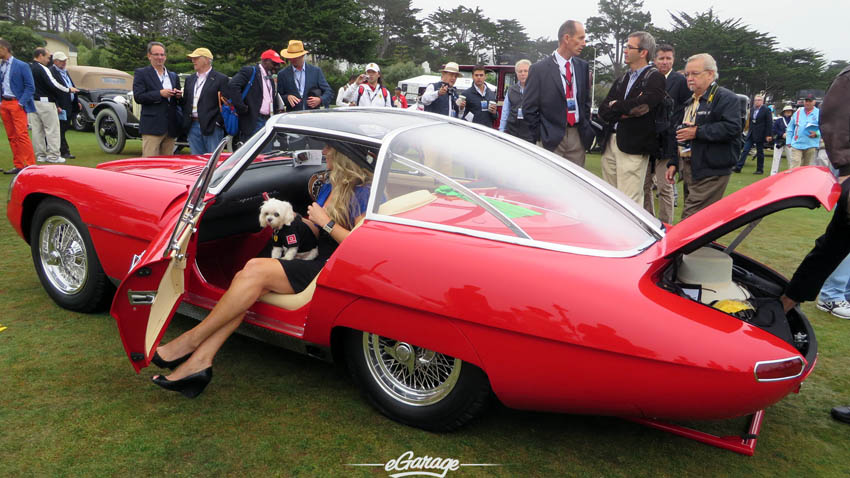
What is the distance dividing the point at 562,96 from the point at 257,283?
3.66 m

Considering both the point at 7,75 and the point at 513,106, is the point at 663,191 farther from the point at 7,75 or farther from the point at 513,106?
the point at 7,75

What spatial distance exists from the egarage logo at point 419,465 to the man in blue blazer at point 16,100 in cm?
853

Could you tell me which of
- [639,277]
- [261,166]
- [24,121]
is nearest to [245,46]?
[24,121]

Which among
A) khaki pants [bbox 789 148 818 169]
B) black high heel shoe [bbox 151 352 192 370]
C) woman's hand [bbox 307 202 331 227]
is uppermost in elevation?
woman's hand [bbox 307 202 331 227]

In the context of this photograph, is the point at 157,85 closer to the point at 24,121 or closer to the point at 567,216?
the point at 24,121

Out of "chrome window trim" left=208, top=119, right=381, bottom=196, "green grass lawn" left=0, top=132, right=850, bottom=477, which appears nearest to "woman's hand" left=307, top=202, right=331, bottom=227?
"chrome window trim" left=208, top=119, right=381, bottom=196

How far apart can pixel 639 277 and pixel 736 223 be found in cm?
37

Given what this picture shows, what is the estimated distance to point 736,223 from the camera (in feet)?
6.52

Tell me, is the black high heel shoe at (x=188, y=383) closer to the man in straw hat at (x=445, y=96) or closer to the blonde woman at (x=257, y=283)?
the blonde woman at (x=257, y=283)

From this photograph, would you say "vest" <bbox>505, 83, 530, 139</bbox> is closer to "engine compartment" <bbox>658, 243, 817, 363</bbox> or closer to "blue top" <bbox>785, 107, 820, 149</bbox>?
"engine compartment" <bbox>658, 243, 817, 363</bbox>

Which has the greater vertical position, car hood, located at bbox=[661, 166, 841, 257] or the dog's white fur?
car hood, located at bbox=[661, 166, 841, 257]

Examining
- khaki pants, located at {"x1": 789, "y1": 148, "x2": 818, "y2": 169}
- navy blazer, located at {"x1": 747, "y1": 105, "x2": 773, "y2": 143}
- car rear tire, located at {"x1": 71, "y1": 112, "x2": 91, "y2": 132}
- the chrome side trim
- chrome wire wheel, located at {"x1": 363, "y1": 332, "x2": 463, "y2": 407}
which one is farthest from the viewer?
car rear tire, located at {"x1": 71, "y1": 112, "x2": 91, "y2": 132}

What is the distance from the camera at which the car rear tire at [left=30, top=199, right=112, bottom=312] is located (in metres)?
3.49

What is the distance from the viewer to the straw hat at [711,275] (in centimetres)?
236
